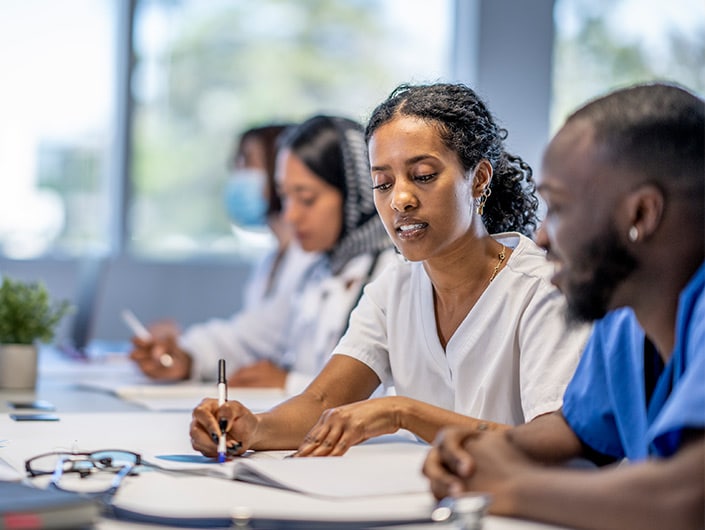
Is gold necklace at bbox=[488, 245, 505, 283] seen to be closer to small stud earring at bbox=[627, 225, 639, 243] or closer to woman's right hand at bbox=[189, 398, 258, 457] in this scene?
woman's right hand at bbox=[189, 398, 258, 457]

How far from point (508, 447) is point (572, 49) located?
4788mm

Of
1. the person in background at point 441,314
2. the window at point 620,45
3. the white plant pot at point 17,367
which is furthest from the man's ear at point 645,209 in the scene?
the window at point 620,45

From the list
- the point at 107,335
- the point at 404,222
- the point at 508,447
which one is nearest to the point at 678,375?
the point at 508,447

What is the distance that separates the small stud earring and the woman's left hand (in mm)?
613

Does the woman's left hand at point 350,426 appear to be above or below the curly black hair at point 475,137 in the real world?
below

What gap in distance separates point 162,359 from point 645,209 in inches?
81.5

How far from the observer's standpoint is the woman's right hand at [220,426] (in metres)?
1.69

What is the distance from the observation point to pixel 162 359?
309 cm

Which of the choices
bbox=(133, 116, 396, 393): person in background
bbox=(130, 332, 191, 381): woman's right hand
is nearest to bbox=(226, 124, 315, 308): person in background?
bbox=(133, 116, 396, 393): person in background

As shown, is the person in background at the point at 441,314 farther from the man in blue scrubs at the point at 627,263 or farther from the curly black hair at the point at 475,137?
the man in blue scrubs at the point at 627,263

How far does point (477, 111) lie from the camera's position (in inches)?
79.2

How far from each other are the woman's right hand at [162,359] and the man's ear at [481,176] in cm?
140

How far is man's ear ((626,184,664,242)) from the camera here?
1.26m

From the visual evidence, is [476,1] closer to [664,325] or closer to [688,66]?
[688,66]
